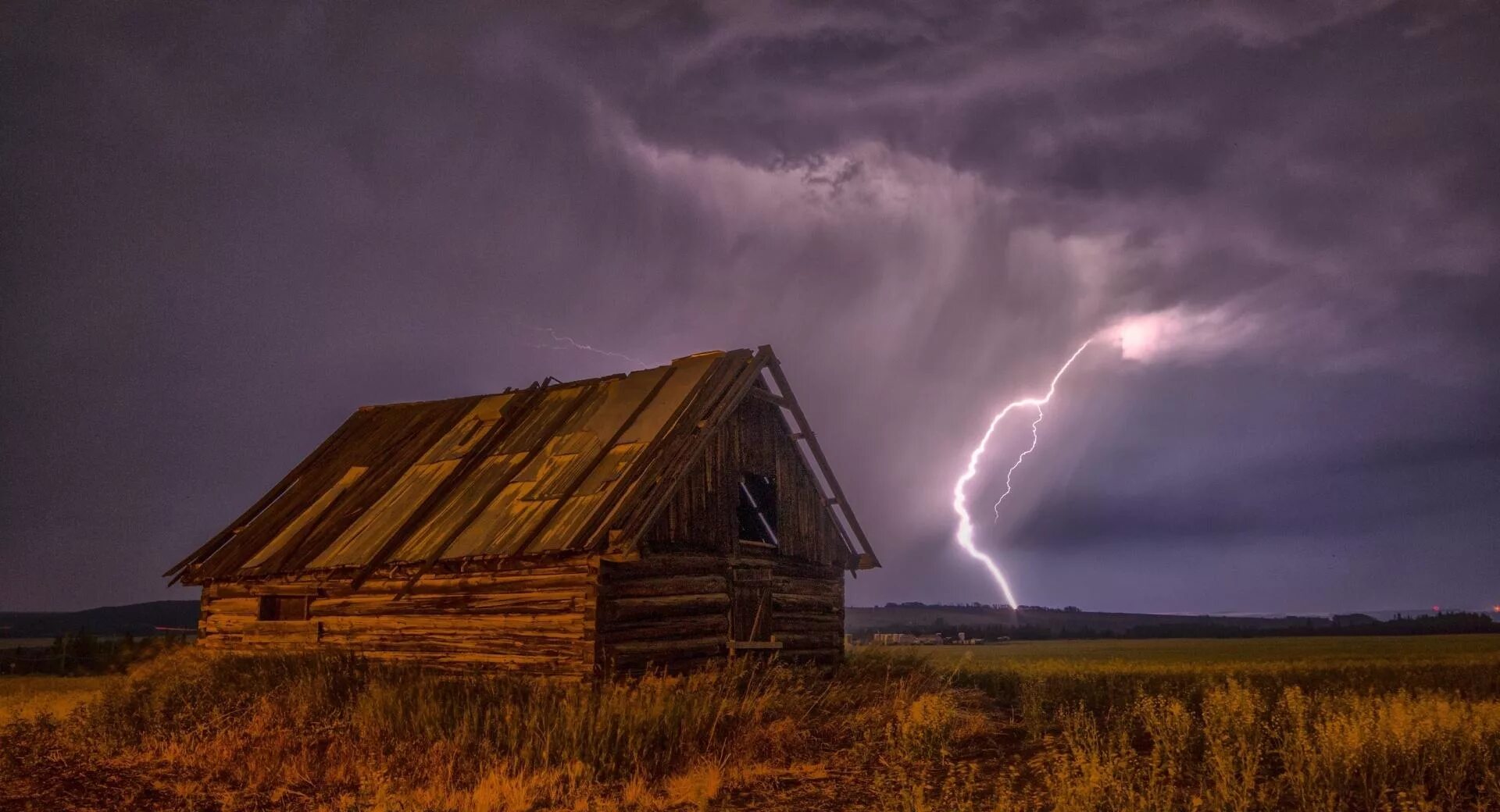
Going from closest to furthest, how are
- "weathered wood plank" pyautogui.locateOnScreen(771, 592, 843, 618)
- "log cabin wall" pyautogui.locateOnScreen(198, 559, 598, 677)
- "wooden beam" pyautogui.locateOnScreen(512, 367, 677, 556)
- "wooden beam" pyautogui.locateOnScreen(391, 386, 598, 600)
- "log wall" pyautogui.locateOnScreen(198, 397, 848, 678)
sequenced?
"log cabin wall" pyautogui.locateOnScreen(198, 559, 598, 677) < "log wall" pyautogui.locateOnScreen(198, 397, 848, 678) < "wooden beam" pyautogui.locateOnScreen(512, 367, 677, 556) < "wooden beam" pyautogui.locateOnScreen(391, 386, 598, 600) < "weathered wood plank" pyautogui.locateOnScreen(771, 592, 843, 618)

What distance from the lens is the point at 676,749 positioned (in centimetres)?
Result: 1055

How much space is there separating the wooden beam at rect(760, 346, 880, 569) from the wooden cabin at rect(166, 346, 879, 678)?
0.04 m

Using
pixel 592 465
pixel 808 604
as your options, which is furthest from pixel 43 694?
pixel 808 604

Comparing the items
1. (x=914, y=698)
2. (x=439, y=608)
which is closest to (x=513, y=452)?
(x=439, y=608)

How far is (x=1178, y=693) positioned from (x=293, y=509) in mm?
19957

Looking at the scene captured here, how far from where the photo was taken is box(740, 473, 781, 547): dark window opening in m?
18.6

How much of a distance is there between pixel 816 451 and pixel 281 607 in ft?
34.6

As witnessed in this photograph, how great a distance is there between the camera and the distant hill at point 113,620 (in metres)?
119

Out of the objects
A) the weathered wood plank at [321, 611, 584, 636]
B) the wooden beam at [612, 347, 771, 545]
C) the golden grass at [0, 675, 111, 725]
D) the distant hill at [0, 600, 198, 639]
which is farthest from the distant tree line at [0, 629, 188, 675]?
the distant hill at [0, 600, 198, 639]

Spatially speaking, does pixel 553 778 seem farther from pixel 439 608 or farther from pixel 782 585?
pixel 782 585

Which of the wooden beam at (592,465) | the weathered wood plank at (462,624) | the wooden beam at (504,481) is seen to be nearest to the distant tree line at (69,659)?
the weathered wood plank at (462,624)

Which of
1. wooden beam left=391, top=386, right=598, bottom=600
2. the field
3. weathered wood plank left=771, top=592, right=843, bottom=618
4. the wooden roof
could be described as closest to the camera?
the field

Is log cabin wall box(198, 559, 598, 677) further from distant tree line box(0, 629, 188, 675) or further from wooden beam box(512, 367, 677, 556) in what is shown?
distant tree line box(0, 629, 188, 675)

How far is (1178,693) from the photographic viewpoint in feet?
73.6
